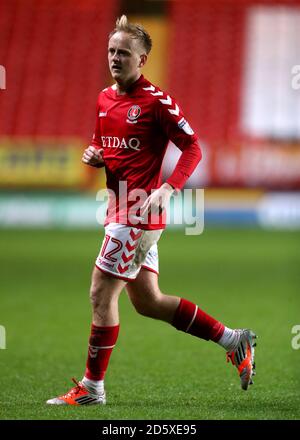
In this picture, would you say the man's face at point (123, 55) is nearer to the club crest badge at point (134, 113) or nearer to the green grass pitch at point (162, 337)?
the club crest badge at point (134, 113)

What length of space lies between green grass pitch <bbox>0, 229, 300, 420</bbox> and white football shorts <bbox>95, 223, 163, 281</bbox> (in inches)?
26.2

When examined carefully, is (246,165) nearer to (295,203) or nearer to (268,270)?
(295,203)

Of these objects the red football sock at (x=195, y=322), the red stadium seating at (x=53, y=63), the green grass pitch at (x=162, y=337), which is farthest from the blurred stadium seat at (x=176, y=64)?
the red football sock at (x=195, y=322)

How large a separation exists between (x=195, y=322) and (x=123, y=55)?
1.41 meters

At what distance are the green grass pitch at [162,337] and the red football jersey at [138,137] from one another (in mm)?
952

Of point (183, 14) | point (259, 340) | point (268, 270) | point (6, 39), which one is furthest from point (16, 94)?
point (259, 340)

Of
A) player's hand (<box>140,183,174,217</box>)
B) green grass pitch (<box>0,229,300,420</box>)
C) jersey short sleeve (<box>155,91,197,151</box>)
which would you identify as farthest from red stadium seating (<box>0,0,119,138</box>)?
player's hand (<box>140,183,174,217</box>)

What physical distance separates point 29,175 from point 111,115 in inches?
496

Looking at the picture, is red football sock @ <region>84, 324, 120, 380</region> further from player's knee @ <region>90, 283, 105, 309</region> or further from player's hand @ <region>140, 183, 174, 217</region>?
player's hand @ <region>140, 183, 174, 217</region>

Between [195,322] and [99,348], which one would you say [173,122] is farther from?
[99,348]

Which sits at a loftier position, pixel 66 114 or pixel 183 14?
pixel 183 14

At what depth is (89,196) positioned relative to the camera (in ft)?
53.1

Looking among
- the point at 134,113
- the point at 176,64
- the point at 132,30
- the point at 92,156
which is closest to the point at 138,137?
the point at 134,113

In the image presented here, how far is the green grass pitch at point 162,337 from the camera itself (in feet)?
14.4
